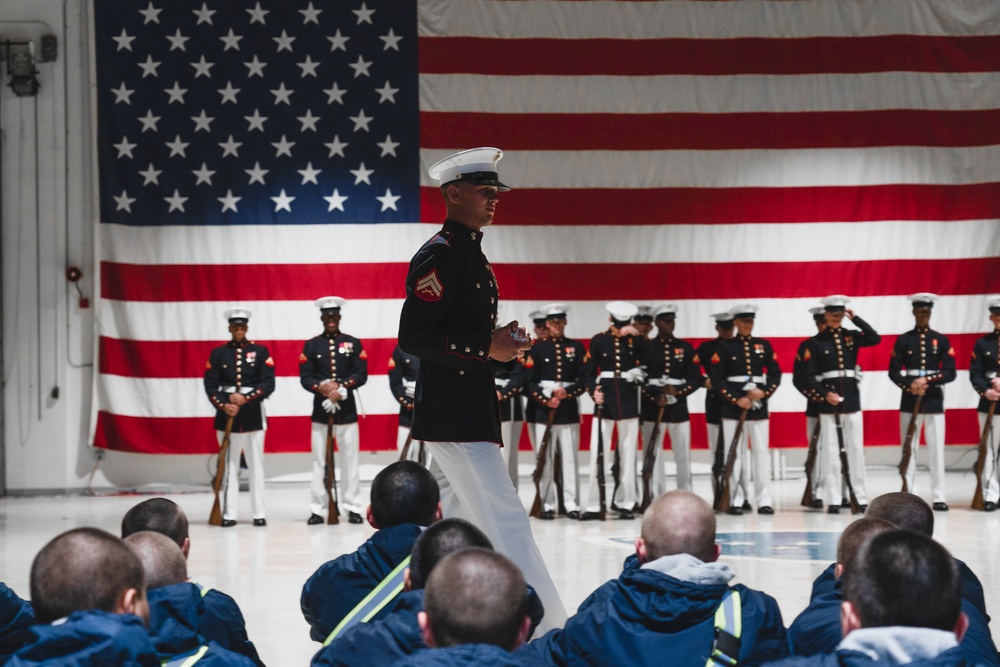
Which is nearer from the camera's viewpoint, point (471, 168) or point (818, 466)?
point (471, 168)

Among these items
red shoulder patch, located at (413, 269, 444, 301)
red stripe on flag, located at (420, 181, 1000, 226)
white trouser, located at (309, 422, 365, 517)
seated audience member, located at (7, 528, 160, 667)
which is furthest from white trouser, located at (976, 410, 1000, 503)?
seated audience member, located at (7, 528, 160, 667)

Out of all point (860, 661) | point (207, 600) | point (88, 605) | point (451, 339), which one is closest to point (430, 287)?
point (451, 339)

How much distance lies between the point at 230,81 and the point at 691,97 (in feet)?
14.8

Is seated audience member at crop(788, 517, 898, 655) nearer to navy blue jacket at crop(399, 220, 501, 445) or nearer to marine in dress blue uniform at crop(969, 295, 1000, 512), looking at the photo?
navy blue jacket at crop(399, 220, 501, 445)

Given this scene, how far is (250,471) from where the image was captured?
9922 millimetres

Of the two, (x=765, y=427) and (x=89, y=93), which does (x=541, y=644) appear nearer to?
(x=765, y=427)

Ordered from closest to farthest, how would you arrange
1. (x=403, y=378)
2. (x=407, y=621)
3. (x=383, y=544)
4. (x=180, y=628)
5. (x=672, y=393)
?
(x=407, y=621) → (x=180, y=628) → (x=383, y=544) → (x=403, y=378) → (x=672, y=393)

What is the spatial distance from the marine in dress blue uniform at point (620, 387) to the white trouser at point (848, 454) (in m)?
1.56

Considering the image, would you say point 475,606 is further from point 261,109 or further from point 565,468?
point 261,109

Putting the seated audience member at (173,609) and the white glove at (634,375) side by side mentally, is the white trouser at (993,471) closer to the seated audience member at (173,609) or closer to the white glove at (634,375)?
the white glove at (634,375)

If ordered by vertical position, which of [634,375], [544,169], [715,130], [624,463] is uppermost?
[715,130]

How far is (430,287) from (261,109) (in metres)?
8.53

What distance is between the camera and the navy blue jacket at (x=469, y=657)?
1846mm

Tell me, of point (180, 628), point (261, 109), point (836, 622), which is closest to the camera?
point (180, 628)
